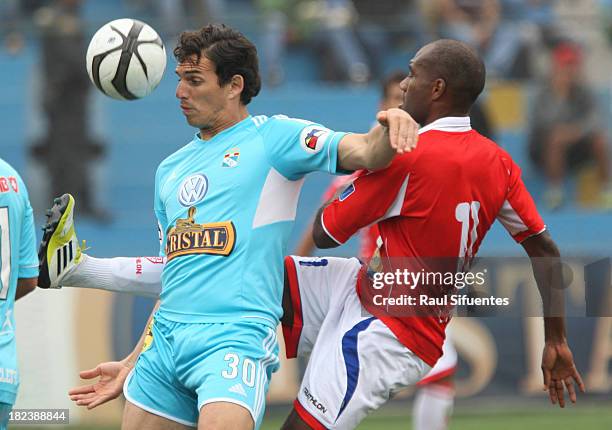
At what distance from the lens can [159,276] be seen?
18.7 ft

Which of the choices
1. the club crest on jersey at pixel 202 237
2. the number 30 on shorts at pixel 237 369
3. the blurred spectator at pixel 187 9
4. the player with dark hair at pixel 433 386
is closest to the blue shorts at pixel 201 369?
the number 30 on shorts at pixel 237 369

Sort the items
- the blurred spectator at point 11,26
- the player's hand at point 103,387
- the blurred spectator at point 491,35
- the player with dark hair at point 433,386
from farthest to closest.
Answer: the blurred spectator at point 491,35, the blurred spectator at point 11,26, the player with dark hair at point 433,386, the player's hand at point 103,387

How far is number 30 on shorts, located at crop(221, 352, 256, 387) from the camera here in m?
4.96

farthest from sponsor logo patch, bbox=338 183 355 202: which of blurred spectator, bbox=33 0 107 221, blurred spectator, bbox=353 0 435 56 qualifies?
blurred spectator, bbox=353 0 435 56

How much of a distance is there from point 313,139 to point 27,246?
164 centimetres

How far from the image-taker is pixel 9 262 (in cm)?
557

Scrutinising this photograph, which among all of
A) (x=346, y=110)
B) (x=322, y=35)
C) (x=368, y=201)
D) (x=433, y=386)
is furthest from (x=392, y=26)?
(x=368, y=201)

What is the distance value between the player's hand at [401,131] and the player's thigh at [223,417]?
1281 mm

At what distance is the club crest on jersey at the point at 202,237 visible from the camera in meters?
5.16

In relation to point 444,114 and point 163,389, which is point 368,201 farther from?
point 163,389

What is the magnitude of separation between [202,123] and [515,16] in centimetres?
965

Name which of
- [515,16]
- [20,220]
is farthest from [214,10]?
[20,220]

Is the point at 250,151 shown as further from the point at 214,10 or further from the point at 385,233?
the point at 214,10

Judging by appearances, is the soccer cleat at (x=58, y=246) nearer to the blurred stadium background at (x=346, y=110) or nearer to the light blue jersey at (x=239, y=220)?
the light blue jersey at (x=239, y=220)
